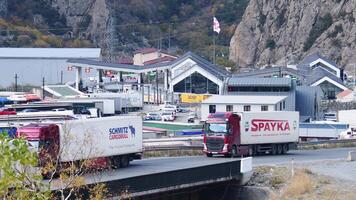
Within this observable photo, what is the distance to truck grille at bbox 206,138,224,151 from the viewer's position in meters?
44.1

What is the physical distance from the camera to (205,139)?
146 feet

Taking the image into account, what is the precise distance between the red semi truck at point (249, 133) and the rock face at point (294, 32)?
267 ft

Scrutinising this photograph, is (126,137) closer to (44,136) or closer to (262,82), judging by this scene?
(44,136)

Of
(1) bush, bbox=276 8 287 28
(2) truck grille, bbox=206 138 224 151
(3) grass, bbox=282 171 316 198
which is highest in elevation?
(1) bush, bbox=276 8 287 28

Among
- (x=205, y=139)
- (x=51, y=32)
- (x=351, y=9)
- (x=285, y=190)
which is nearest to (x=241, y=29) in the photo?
(x=351, y=9)

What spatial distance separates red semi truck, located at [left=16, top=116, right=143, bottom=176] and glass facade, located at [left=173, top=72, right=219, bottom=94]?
5728cm

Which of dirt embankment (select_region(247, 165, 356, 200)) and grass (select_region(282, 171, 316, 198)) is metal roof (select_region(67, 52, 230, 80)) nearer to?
dirt embankment (select_region(247, 165, 356, 200))

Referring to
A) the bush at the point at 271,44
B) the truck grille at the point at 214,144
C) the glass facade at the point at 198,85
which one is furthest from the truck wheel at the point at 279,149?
the bush at the point at 271,44

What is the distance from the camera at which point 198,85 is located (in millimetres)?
99000

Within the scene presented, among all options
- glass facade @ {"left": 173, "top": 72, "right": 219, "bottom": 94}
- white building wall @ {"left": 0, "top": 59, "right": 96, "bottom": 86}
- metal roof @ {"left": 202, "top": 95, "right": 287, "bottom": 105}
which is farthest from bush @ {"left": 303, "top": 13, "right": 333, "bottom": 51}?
metal roof @ {"left": 202, "top": 95, "right": 287, "bottom": 105}

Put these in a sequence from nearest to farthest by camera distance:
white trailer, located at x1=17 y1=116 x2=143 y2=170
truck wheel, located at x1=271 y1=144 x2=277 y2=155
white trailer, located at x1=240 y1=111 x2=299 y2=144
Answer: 1. white trailer, located at x1=17 y1=116 x2=143 y2=170
2. white trailer, located at x1=240 y1=111 x2=299 y2=144
3. truck wheel, located at x1=271 y1=144 x2=277 y2=155

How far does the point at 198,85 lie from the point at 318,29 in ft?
150

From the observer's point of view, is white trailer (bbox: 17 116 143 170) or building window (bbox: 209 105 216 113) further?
building window (bbox: 209 105 216 113)

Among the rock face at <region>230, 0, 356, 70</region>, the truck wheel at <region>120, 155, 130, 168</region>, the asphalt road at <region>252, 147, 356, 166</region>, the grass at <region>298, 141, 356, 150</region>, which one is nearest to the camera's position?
the truck wheel at <region>120, 155, 130, 168</region>
